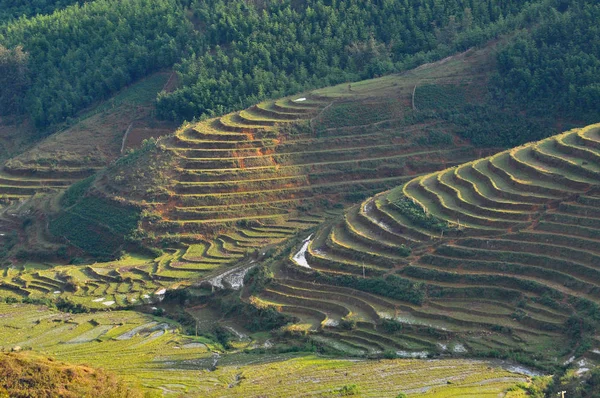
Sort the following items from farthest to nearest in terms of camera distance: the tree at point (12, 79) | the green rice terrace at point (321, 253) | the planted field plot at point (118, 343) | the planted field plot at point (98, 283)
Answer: the tree at point (12, 79) → the planted field plot at point (98, 283) → the planted field plot at point (118, 343) → the green rice terrace at point (321, 253)

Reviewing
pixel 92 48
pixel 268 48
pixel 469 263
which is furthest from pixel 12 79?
pixel 469 263

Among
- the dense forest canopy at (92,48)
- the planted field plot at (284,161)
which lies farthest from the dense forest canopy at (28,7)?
the planted field plot at (284,161)

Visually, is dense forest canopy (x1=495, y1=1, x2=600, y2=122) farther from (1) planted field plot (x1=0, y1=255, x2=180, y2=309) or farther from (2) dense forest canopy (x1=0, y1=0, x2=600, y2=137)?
(1) planted field plot (x1=0, y1=255, x2=180, y2=309)

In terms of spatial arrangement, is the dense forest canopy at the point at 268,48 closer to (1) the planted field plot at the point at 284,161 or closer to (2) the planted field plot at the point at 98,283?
(1) the planted field plot at the point at 284,161

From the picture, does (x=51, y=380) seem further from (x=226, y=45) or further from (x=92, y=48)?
(x=92, y=48)

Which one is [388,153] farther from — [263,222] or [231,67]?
[231,67]

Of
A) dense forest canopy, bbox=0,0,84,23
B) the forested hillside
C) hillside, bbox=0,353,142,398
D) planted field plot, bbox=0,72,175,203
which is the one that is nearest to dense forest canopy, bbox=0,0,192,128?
the forested hillside
